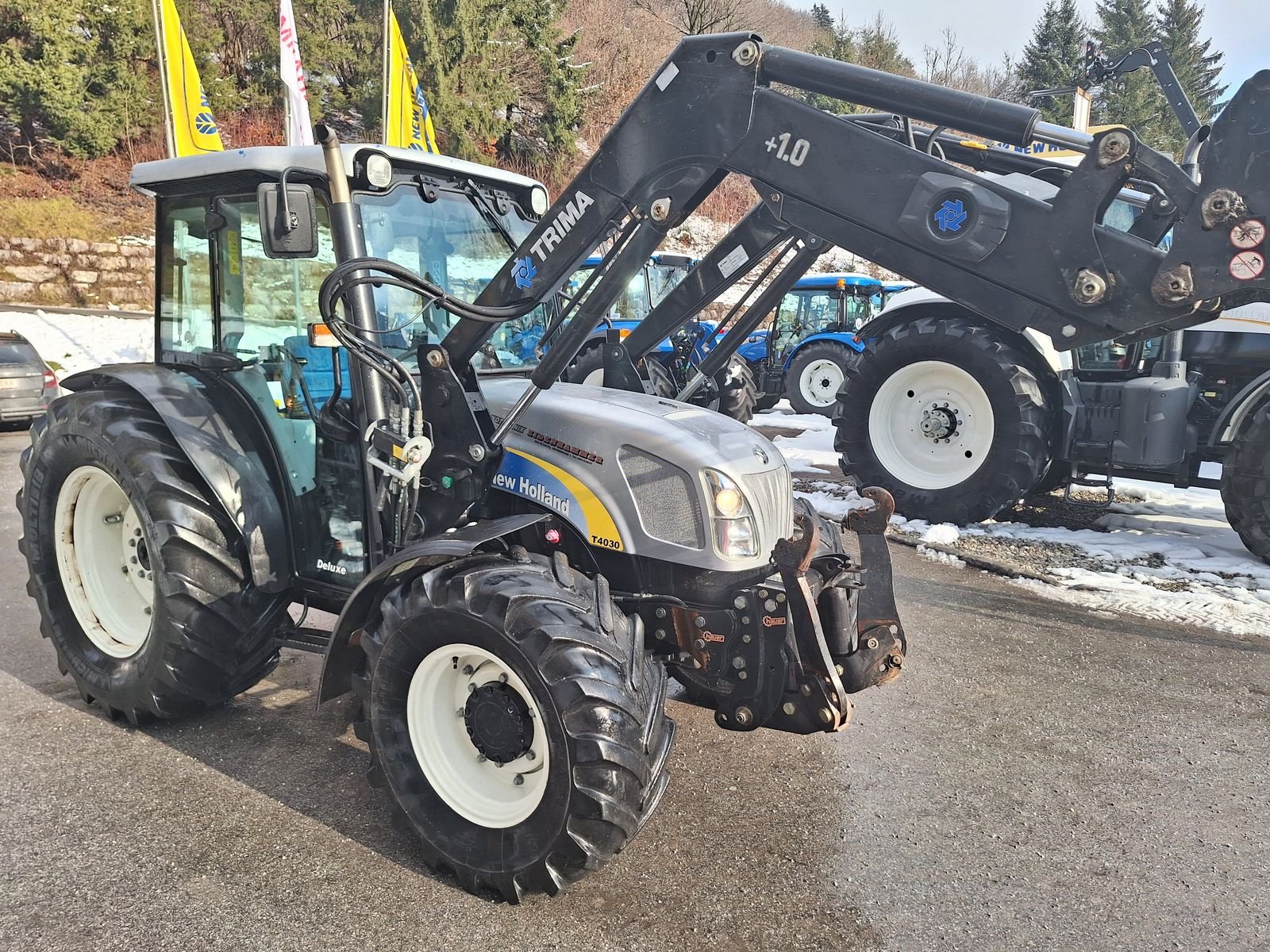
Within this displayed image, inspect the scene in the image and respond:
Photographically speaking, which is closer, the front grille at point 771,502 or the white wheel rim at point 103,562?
the front grille at point 771,502

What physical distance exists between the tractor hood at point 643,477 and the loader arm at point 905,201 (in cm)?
23

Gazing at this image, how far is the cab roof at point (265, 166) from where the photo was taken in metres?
3.06

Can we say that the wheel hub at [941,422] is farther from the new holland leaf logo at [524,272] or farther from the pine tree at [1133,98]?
the pine tree at [1133,98]

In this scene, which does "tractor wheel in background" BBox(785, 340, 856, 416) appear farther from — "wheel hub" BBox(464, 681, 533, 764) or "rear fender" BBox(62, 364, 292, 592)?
"wheel hub" BBox(464, 681, 533, 764)

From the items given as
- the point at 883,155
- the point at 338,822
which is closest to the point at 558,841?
the point at 338,822

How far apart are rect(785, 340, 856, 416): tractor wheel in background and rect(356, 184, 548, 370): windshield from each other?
34.5 feet

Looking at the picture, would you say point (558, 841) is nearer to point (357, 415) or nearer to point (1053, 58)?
point (357, 415)

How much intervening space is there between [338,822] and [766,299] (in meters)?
3.28

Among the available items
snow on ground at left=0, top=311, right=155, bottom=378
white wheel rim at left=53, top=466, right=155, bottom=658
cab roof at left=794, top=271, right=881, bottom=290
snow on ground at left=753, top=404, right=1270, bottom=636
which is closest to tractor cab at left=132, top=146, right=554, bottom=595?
white wheel rim at left=53, top=466, right=155, bottom=658

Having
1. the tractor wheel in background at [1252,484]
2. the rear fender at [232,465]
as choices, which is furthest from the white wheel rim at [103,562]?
the tractor wheel in background at [1252,484]

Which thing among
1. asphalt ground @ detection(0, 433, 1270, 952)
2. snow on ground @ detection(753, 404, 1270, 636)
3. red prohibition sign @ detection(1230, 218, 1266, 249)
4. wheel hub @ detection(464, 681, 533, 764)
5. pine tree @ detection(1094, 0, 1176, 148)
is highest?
pine tree @ detection(1094, 0, 1176, 148)

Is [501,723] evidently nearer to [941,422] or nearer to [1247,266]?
[1247,266]

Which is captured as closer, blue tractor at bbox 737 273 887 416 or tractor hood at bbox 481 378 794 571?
tractor hood at bbox 481 378 794 571

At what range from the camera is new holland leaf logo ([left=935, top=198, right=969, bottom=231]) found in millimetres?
2367
